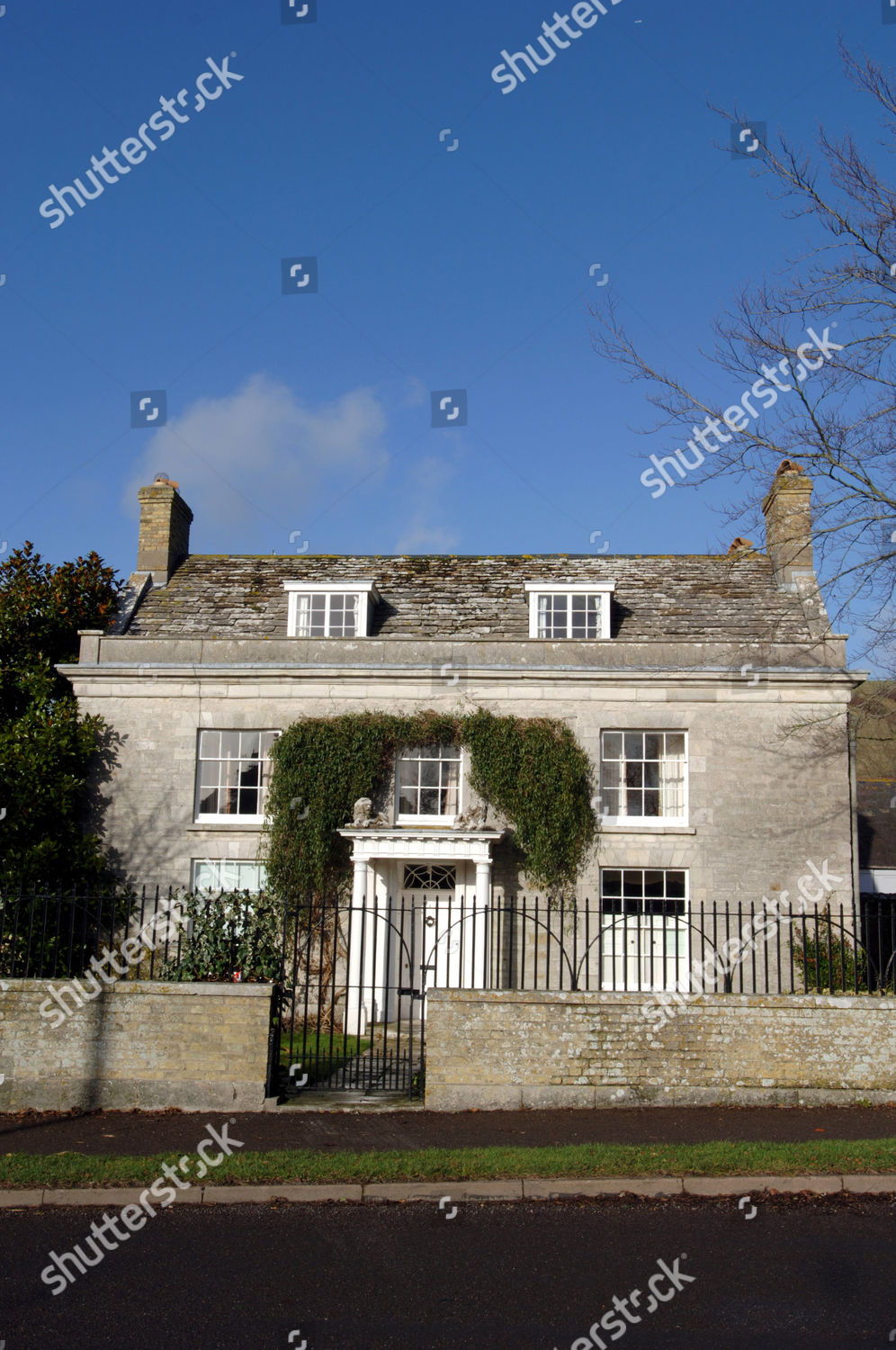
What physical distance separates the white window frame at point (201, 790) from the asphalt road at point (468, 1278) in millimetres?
11152

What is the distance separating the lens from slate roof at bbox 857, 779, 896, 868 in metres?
31.0

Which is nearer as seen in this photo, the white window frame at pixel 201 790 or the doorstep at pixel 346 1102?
the doorstep at pixel 346 1102

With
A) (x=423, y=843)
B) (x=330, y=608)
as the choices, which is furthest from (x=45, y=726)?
(x=423, y=843)

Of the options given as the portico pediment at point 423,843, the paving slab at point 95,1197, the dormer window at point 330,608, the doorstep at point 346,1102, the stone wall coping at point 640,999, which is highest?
the dormer window at point 330,608

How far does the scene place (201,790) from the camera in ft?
62.7

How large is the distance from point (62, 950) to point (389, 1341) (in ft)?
39.7

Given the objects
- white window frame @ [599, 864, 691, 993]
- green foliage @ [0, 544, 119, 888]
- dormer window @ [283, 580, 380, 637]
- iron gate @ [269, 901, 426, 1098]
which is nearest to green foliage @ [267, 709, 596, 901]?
white window frame @ [599, 864, 691, 993]

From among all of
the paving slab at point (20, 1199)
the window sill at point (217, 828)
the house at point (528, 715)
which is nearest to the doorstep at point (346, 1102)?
the paving slab at point (20, 1199)

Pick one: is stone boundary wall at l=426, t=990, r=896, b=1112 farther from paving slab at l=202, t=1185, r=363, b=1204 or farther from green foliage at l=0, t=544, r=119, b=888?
green foliage at l=0, t=544, r=119, b=888

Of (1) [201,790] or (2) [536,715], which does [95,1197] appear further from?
(2) [536,715]

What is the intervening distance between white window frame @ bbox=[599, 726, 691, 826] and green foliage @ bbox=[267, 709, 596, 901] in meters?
0.46

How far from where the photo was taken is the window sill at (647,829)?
714 inches

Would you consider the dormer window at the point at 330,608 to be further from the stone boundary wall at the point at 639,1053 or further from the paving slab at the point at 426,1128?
the paving slab at the point at 426,1128

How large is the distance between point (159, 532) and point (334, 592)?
4.70 m
